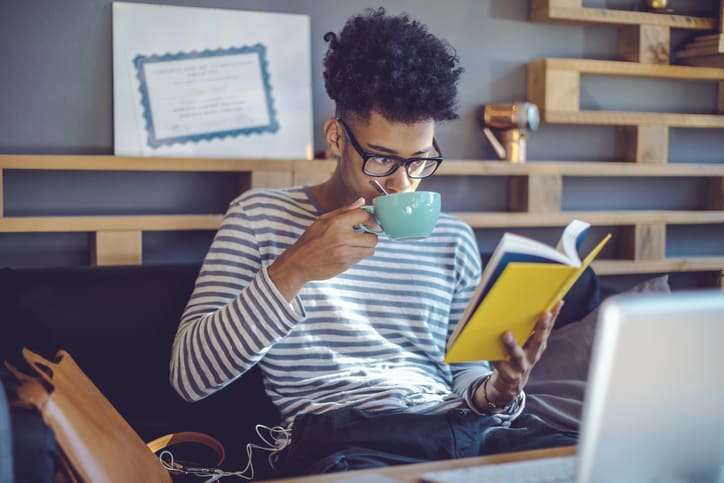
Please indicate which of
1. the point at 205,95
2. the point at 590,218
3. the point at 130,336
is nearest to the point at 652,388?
the point at 130,336

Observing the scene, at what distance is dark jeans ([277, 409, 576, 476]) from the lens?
1.20 metres

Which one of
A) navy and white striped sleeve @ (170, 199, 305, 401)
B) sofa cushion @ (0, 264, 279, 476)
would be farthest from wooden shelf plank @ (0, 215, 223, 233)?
navy and white striped sleeve @ (170, 199, 305, 401)

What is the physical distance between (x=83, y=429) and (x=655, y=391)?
74 cm

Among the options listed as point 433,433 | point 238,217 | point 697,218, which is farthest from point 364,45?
point 697,218

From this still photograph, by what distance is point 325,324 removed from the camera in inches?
58.7

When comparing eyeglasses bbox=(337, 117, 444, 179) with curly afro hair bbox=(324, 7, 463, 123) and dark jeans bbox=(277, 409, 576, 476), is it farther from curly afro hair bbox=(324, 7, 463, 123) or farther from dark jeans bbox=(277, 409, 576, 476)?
dark jeans bbox=(277, 409, 576, 476)

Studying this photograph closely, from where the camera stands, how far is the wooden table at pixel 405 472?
867 mm

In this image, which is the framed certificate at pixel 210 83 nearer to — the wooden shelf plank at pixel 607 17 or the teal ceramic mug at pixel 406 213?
the wooden shelf plank at pixel 607 17

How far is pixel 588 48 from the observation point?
8.64 ft

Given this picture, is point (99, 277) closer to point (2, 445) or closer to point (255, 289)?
point (255, 289)

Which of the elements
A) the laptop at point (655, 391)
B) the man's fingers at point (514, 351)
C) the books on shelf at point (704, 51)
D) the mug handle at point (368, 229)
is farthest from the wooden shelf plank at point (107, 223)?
the books on shelf at point (704, 51)

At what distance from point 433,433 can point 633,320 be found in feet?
2.01

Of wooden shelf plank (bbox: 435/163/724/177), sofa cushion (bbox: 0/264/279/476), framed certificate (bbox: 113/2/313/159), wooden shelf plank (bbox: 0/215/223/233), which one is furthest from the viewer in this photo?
Answer: wooden shelf plank (bbox: 435/163/724/177)

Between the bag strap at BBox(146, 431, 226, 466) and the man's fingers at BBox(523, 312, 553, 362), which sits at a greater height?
the man's fingers at BBox(523, 312, 553, 362)
